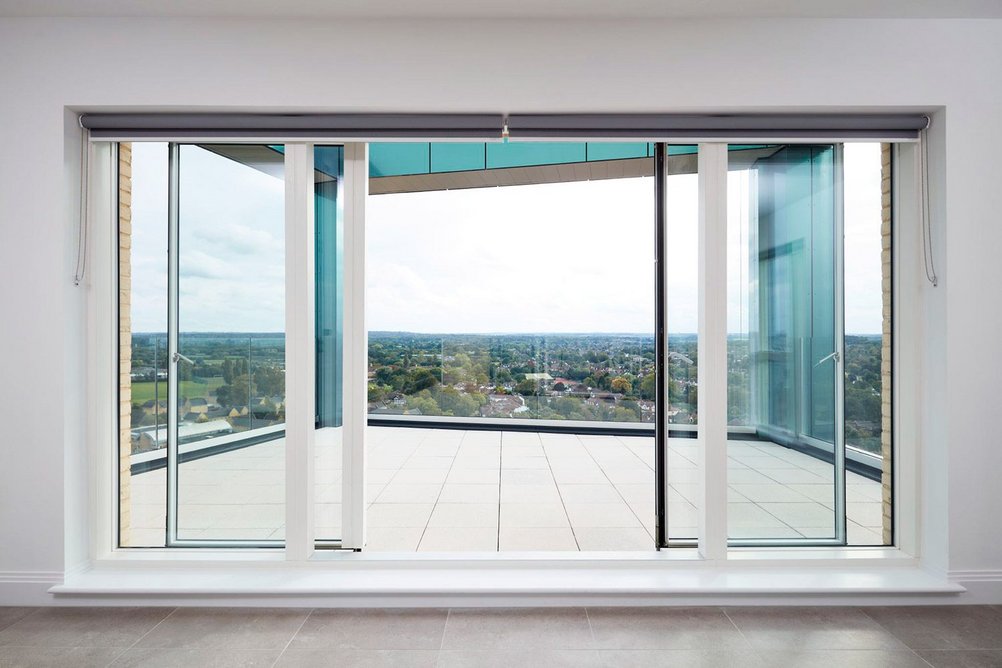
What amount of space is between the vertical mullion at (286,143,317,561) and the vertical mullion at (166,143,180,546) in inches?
25.2

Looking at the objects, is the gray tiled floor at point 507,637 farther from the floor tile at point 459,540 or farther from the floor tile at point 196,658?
the floor tile at point 459,540

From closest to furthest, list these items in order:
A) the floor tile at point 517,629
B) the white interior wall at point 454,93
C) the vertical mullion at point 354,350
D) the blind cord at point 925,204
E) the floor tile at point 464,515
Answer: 1. the floor tile at point 517,629
2. the white interior wall at point 454,93
3. the blind cord at point 925,204
4. the vertical mullion at point 354,350
5. the floor tile at point 464,515

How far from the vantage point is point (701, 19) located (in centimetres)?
251

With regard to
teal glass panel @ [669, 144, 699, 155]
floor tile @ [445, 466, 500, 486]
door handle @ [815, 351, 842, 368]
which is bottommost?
floor tile @ [445, 466, 500, 486]

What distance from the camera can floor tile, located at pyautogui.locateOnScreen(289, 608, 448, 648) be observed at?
2189mm

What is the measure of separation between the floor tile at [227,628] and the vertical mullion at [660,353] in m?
1.83

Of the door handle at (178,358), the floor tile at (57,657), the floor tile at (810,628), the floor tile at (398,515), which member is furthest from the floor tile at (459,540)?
the door handle at (178,358)

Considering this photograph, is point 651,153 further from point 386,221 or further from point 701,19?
point 386,221

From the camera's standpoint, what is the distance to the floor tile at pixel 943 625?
7.19ft

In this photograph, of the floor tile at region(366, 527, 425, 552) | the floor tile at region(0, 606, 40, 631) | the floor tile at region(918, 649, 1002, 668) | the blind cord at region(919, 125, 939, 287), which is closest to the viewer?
the floor tile at region(918, 649, 1002, 668)

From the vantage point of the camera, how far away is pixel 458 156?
11.0ft

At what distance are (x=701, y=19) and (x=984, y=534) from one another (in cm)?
280

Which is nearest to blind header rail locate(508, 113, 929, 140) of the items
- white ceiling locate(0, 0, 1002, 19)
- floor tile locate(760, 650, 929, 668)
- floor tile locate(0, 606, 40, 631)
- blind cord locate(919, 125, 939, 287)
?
blind cord locate(919, 125, 939, 287)

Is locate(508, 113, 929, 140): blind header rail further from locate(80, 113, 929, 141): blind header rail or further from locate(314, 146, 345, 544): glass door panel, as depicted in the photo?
locate(314, 146, 345, 544): glass door panel
